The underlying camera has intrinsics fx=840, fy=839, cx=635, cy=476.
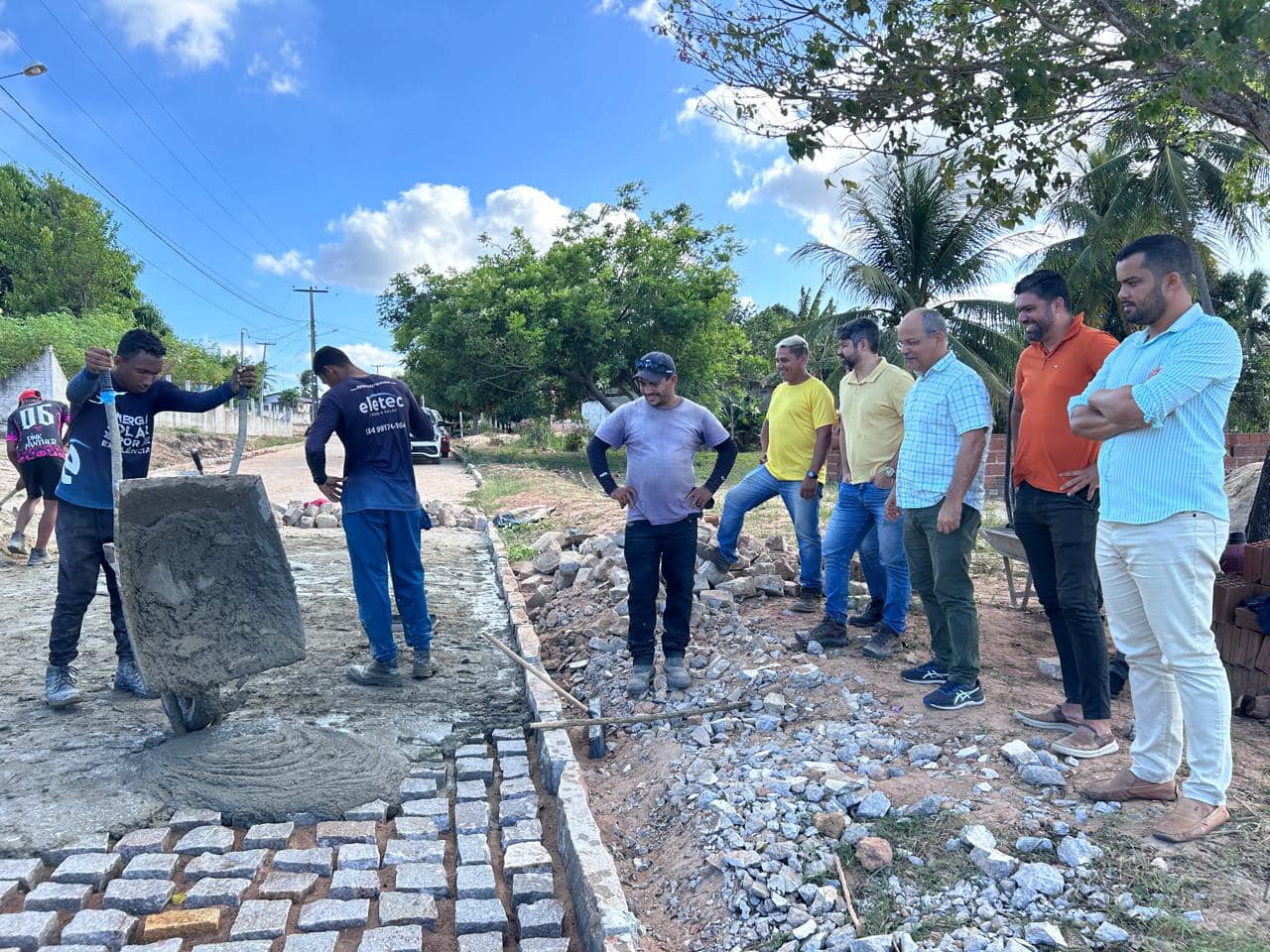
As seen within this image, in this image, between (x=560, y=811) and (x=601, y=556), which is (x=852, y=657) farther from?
(x=601, y=556)

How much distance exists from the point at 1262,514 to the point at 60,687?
23.3 ft

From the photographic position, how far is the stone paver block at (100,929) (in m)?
2.60

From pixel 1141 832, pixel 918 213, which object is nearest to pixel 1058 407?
pixel 1141 832

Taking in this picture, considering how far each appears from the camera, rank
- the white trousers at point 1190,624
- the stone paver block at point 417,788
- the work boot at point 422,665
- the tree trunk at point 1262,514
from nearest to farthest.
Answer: the white trousers at point 1190,624 → the stone paver block at point 417,788 → the work boot at point 422,665 → the tree trunk at point 1262,514

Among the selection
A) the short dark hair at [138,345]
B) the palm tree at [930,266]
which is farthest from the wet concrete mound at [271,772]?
the palm tree at [930,266]

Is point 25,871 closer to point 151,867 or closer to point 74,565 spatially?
point 151,867

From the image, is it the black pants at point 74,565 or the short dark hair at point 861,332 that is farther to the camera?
Answer: the short dark hair at point 861,332

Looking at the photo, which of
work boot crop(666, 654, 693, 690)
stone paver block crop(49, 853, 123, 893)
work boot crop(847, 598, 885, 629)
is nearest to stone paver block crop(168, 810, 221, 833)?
stone paver block crop(49, 853, 123, 893)

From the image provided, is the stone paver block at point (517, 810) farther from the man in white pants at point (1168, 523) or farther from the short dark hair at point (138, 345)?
the short dark hair at point (138, 345)

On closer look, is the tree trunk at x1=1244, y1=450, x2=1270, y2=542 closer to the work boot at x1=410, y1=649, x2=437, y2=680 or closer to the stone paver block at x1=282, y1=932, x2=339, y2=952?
the work boot at x1=410, y1=649, x2=437, y2=680

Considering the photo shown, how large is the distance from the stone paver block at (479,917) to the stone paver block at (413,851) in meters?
0.32

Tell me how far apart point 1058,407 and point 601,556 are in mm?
4646

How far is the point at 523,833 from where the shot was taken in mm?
3318

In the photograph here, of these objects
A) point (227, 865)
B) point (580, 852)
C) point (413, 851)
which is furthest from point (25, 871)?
point (580, 852)
